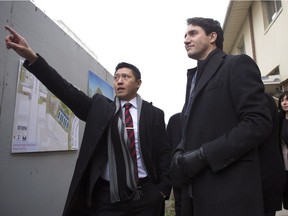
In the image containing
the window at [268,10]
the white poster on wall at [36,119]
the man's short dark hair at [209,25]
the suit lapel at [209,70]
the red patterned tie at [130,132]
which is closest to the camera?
the suit lapel at [209,70]

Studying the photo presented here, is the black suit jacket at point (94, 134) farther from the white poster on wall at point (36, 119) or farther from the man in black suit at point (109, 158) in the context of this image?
the white poster on wall at point (36, 119)

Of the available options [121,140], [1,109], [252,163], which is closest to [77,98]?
[121,140]

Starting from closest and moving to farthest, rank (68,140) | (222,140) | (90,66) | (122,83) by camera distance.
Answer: (222,140), (122,83), (68,140), (90,66)

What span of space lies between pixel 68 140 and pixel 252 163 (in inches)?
99.0

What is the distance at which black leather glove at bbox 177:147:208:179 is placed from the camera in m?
1.36

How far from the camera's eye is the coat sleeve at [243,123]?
129cm

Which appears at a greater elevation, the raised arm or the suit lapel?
the raised arm

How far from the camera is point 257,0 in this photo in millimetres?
8906

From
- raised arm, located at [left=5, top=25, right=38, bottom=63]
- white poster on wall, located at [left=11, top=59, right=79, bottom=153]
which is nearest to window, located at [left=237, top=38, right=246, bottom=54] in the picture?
white poster on wall, located at [left=11, top=59, right=79, bottom=153]

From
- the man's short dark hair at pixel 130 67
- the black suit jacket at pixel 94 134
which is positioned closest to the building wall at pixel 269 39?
the man's short dark hair at pixel 130 67

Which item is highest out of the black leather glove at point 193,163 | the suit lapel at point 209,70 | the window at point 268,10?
the window at point 268,10

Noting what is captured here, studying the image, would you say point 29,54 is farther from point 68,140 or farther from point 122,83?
point 68,140

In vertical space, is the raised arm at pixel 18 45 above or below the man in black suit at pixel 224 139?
above

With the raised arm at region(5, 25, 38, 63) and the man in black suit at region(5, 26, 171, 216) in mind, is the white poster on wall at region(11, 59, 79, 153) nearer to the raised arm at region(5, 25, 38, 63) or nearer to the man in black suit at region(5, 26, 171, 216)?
the man in black suit at region(5, 26, 171, 216)
